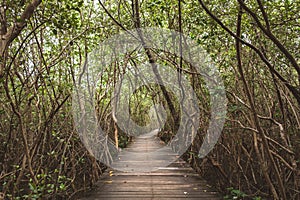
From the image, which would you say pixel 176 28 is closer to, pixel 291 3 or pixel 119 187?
pixel 291 3

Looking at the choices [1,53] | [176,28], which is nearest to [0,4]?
[1,53]

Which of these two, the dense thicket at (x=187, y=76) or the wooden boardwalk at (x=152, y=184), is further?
the wooden boardwalk at (x=152, y=184)

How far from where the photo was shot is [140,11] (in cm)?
446

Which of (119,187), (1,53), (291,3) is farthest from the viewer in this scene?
(119,187)

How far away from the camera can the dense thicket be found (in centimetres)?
217

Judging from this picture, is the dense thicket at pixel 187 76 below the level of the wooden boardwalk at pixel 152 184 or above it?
above

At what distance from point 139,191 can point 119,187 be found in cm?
33

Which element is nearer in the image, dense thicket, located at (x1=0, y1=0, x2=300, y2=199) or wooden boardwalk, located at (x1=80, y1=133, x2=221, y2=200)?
dense thicket, located at (x1=0, y1=0, x2=300, y2=199)

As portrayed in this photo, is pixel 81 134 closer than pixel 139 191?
No

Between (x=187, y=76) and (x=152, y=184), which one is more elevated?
(x=187, y=76)

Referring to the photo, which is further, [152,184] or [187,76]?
[187,76]

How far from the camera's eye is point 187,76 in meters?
4.68

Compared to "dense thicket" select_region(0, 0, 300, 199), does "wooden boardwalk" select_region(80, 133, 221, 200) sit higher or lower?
lower

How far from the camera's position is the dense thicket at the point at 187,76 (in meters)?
2.17
